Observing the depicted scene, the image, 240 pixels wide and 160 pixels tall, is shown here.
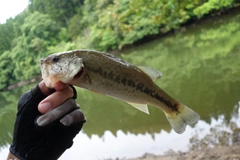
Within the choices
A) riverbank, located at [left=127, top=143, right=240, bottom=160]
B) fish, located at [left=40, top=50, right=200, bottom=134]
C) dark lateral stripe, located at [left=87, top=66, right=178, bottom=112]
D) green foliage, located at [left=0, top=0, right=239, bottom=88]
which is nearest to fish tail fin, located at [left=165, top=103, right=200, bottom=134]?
dark lateral stripe, located at [left=87, top=66, right=178, bottom=112]

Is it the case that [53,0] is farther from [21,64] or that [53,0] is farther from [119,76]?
[119,76]

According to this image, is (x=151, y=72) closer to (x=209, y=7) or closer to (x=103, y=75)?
(x=103, y=75)

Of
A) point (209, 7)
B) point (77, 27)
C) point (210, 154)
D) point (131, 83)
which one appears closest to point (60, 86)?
point (131, 83)

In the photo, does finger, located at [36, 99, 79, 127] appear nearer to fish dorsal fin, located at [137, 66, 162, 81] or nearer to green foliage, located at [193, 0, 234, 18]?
fish dorsal fin, located at [137, 66, 162, 81]

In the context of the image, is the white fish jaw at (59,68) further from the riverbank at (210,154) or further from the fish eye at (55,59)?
the riverbank at (210,154)

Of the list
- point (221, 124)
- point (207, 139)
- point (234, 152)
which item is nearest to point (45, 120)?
point (234, 152)

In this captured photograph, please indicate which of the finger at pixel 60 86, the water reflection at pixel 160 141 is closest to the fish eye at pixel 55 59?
the finger at pixel 60 86
